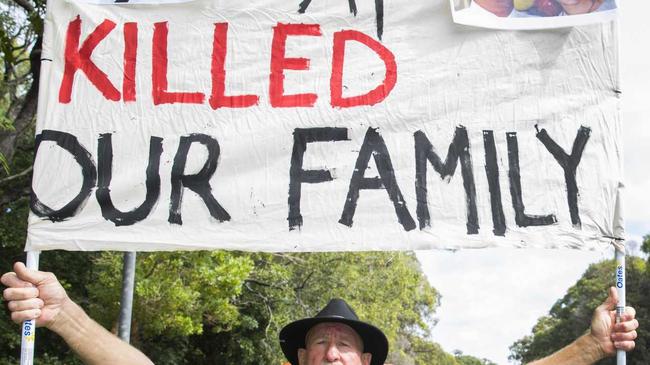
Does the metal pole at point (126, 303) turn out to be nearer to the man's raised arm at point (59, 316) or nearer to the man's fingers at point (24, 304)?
the man's raised arm at point (59, 316)

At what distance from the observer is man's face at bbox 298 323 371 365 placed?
4.31 metres

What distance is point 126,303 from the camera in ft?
33.7

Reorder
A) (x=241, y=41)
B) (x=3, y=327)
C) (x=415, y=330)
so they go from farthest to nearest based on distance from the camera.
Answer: (x=415, y=330) < (x=3, y=327) < (x=241, y=41)

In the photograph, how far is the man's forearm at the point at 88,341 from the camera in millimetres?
3738

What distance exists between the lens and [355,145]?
4.31 metres

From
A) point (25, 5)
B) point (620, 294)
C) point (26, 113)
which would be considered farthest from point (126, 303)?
point (620, 294)

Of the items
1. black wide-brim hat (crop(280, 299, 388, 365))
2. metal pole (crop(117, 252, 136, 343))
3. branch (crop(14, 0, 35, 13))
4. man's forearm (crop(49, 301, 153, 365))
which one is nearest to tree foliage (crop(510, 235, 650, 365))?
metal pole (crop(117, 252, 136, 343))

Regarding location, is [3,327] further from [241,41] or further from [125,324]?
[241,41]

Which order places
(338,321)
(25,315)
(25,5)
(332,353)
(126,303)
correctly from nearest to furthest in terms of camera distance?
(25,315) → (332,353) → (338,321) → (126,303) → (25,5)

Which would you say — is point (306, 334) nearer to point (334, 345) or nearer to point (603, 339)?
point (334, 345)

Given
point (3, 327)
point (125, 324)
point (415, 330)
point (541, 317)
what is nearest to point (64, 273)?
point (3, 327)

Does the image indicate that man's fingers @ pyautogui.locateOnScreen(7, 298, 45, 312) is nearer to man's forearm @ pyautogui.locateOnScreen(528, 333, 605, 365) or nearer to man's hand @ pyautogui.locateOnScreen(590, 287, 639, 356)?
man's forearm @ pyautogui.locateOnScreen(528, 333, 605, 365)

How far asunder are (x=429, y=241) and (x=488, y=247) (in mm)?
275

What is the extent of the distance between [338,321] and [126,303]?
20.9ft
